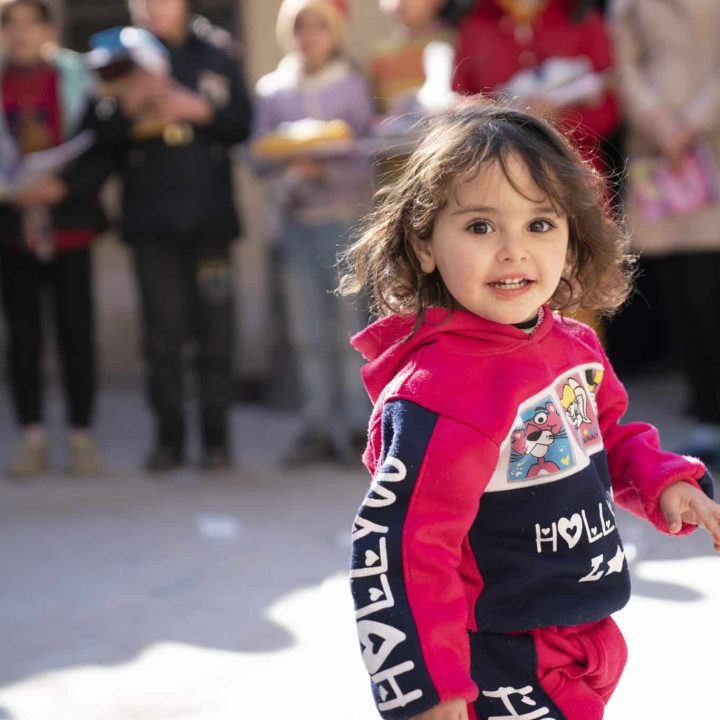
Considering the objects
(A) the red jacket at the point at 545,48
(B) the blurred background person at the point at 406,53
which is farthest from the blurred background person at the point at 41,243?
(A) the red jacket at the point at 545,48

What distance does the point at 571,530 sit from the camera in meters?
1.87

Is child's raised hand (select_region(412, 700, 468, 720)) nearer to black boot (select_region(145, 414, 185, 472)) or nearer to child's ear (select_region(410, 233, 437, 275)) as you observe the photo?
child's ear (select_region(410, 233, 437, 275))

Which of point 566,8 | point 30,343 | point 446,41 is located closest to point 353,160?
point 446,41

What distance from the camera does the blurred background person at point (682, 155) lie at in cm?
471

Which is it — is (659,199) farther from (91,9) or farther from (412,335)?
(91,9)

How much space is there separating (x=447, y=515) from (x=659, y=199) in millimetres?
3326

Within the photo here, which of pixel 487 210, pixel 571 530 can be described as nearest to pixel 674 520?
pixel 571 530

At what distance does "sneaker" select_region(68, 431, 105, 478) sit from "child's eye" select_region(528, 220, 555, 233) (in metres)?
3.75

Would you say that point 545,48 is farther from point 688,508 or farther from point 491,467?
point 491,467

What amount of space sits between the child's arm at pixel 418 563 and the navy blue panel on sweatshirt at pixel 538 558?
9cm

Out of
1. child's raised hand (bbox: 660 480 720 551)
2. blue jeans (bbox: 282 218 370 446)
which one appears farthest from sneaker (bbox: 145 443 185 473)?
child's raised hand (bbox: 660 480 720 551)

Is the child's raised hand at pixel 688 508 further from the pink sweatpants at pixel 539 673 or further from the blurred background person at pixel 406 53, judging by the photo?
the blurred background person at pixel 406 53

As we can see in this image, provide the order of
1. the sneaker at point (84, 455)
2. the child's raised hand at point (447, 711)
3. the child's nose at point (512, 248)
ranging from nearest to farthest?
the child's raised hand at point (447, 711)
the child's nose at point (512, 248)
the sneaker at point (84, 455)

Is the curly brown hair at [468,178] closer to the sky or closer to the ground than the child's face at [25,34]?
closer to the ground
